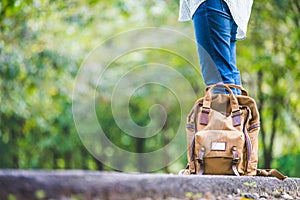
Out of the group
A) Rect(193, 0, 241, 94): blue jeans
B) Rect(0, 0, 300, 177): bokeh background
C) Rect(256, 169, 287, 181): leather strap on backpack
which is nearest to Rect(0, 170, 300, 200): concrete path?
Rect(256, 169, 287, 181): leather strap on backpack

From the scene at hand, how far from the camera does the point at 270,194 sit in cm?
232

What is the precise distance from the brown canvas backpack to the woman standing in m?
0.08

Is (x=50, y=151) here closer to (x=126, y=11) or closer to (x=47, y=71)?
(x=47, y=71)

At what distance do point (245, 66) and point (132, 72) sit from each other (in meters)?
4.56

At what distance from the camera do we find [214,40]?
2.67 meters

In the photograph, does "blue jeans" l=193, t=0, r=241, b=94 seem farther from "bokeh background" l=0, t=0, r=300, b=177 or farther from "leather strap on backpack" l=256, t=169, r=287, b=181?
"bokeh background" l=0, t=0, r=300, b=177

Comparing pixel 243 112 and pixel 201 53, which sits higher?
pixel 201 53

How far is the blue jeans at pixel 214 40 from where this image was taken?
8.73ft

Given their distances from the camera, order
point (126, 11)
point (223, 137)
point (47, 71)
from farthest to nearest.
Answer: point (47, 71), point (126, 11), point (223, 137)

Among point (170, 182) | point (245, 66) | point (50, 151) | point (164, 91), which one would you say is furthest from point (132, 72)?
point (170, 182)

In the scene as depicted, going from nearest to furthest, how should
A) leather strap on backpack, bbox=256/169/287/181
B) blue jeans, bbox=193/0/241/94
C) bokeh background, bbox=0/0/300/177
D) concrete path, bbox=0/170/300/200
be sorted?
concrete path, bbox=0/170/300/200 → leather strap on backpack, bbox=256/169/287/181 → blue jeans, bbox=193/0/241/94 → bokeh background, bbox=0/0/300/177

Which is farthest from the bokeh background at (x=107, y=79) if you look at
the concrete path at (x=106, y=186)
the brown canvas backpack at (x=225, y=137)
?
the concrete path at (x=106, y=186)

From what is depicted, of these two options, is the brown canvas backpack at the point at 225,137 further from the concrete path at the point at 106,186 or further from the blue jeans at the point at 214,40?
the concrete path at the point at 106,186

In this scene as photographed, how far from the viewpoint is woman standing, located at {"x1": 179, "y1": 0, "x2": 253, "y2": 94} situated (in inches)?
105
